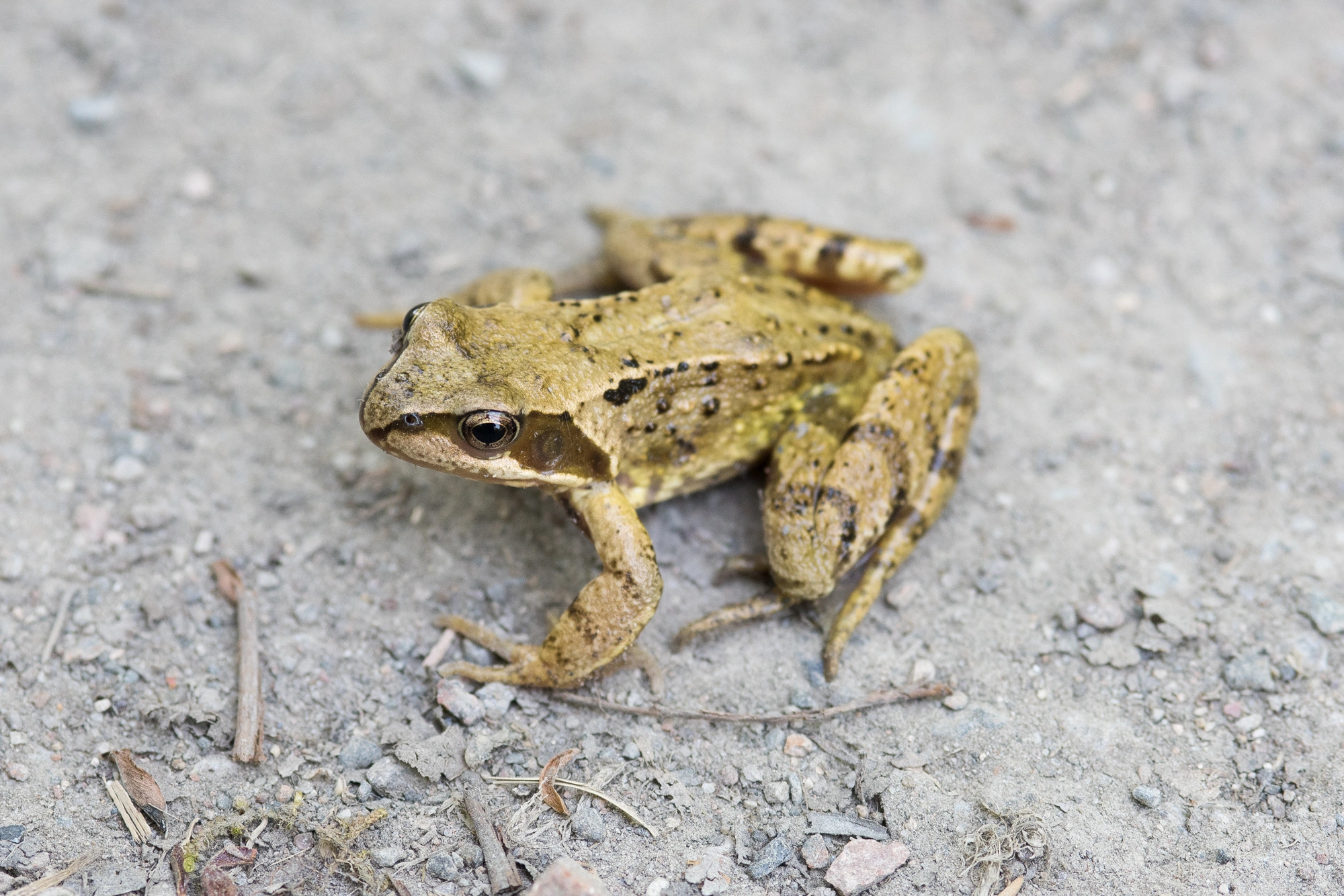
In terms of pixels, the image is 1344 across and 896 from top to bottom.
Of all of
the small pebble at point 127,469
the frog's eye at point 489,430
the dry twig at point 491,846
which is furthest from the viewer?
the small pebble at point 127,469

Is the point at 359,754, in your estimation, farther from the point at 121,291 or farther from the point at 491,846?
the point at 121,291

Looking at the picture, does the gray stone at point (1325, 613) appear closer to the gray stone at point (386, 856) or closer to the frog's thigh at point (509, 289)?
the frog's thigh at point (509, 289)

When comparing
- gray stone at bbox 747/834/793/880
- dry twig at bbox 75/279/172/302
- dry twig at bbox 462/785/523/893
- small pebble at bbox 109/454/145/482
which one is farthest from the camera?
dry twig at bbox 75/279/172/302

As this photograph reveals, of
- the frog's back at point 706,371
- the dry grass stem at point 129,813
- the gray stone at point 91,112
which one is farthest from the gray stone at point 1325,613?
the gray stone at point 91,112

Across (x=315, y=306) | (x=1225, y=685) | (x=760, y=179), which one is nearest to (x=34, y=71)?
(x=315, y=306)

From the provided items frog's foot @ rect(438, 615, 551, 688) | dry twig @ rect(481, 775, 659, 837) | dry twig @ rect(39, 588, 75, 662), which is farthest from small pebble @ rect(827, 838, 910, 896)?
dry twig @ rect(39, 588, 75, 662)

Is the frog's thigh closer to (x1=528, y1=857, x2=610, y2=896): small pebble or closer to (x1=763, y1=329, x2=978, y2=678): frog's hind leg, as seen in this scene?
(x1=763, y1=329, x2=978, y2=678): frog's hind leg
